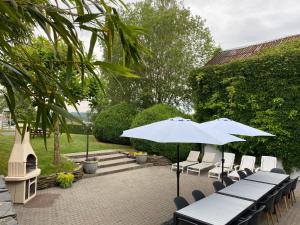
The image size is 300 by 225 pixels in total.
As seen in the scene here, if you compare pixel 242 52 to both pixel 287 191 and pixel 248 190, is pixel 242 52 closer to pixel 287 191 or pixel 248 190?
pixel 287 191

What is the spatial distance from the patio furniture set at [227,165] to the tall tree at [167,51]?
286 inches

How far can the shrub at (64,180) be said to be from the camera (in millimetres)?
9172

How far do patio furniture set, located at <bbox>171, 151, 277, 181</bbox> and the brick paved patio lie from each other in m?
0.82

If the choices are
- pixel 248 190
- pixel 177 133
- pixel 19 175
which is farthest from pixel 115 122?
pixel 177 133

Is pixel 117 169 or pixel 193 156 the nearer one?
pixel 117 169

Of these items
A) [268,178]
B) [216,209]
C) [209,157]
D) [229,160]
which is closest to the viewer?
[216,209]

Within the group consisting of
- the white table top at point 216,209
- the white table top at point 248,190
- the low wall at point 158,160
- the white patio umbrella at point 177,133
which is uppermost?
the white patio umbrella at point 177,133

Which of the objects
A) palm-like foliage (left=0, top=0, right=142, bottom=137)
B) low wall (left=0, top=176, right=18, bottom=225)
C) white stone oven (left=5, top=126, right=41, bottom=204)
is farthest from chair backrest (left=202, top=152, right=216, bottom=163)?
palm-like foliage (left=0, top=0, right=142, bottom=137)

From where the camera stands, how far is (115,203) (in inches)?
310

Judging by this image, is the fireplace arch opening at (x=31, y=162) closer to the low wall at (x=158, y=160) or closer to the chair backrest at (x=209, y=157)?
the low wall at (x=158, y=160)

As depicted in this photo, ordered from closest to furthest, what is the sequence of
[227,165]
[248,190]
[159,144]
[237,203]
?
[237,203]
[248,190]
[227,165]
[159,144]

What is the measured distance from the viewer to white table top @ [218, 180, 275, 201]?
6.05 meters

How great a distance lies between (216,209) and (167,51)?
49.8 ft

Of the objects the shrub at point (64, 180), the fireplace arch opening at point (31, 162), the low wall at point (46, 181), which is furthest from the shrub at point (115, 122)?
the fireplace arch opening at point (31, 162)
